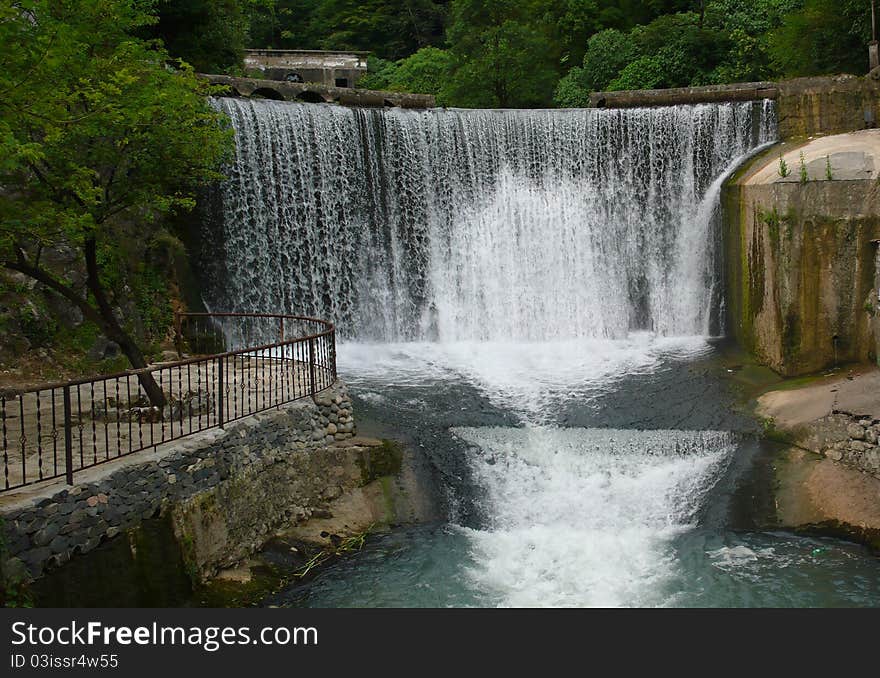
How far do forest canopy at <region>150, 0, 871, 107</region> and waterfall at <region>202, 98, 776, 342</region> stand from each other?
6.47 meters

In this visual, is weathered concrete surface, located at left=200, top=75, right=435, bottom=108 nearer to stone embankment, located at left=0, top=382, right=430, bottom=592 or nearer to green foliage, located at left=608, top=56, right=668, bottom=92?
green foliage, located at left=608, top=56, right=668, bottom=92

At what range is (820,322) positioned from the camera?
15898 millimetres

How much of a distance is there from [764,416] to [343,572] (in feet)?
24.3

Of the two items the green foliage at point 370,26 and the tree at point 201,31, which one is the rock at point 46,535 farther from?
the green foliage at point 370,26

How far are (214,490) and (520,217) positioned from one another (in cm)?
1235

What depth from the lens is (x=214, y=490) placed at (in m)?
10.6

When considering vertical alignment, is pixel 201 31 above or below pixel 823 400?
above

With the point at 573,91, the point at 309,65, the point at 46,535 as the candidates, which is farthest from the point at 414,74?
the point at 46,535

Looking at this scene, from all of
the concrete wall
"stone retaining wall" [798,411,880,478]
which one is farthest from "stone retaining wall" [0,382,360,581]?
the concrete wall

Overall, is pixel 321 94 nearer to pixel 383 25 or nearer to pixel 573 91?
pixel 573 91

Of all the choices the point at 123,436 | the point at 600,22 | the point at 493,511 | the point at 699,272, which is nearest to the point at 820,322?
the point at 699,272

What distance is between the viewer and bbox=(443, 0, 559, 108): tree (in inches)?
1265

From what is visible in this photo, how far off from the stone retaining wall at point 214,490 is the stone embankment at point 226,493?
0.01 meters

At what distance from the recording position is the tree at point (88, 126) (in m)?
9.02
